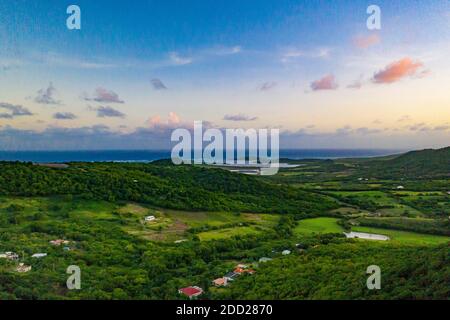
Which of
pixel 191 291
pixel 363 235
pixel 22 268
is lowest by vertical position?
pixel 363 235

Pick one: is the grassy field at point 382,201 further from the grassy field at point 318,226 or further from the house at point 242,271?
the house at point 242,271

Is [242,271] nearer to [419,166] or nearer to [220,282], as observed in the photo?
[220,282]

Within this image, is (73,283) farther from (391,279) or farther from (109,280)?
(391,279)

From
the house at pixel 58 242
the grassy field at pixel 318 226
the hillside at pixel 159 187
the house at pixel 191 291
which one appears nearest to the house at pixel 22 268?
the house at pixel 58 242

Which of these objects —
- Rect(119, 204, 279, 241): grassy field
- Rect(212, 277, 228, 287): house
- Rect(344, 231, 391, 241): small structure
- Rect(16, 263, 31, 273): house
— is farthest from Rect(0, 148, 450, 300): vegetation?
Rect(344, 231, 391, 241): small structure

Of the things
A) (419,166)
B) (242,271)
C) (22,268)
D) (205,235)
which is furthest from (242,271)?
(419,166)

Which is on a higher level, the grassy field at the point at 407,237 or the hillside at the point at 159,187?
the hillside at the point at 159,187

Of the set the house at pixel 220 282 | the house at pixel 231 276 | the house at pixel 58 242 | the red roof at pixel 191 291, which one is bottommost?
the house at pixel 231 276
